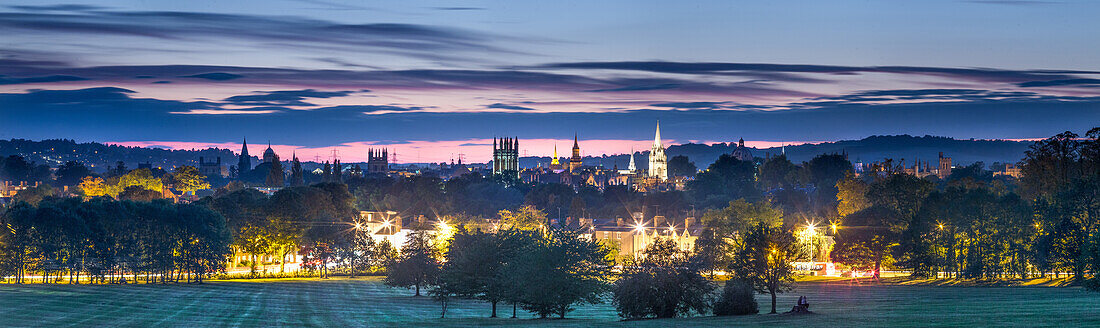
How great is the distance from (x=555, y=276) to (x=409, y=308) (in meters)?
14.4

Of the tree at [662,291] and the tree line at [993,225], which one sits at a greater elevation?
the tree line at [993,225]

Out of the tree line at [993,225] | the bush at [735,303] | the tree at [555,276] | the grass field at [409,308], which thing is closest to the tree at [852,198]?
the tree line at [993,225]

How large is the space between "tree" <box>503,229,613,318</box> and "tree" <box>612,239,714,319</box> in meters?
4.22

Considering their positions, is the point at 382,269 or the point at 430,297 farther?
the point at 382,269

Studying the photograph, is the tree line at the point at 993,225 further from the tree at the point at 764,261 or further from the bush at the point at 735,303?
the bush at the point at 735,303

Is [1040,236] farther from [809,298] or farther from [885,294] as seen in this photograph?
[809,298]

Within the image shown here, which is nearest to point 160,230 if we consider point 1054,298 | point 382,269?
point 382,269

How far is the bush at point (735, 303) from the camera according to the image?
→ 57188mm

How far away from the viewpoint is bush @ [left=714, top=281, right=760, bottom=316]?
2251 inches

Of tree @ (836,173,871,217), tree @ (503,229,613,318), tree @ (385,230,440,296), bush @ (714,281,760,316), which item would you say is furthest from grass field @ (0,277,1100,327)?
tree @ (836,173,871,217)

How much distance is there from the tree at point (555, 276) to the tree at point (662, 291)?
422cm

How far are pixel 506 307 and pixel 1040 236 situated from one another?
4275cm

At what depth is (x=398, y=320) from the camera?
6200 centimetres

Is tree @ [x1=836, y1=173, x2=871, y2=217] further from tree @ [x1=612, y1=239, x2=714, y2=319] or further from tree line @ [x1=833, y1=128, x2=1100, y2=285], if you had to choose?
tree @ [x1=612, y1=239, x2=714, y2=319]
